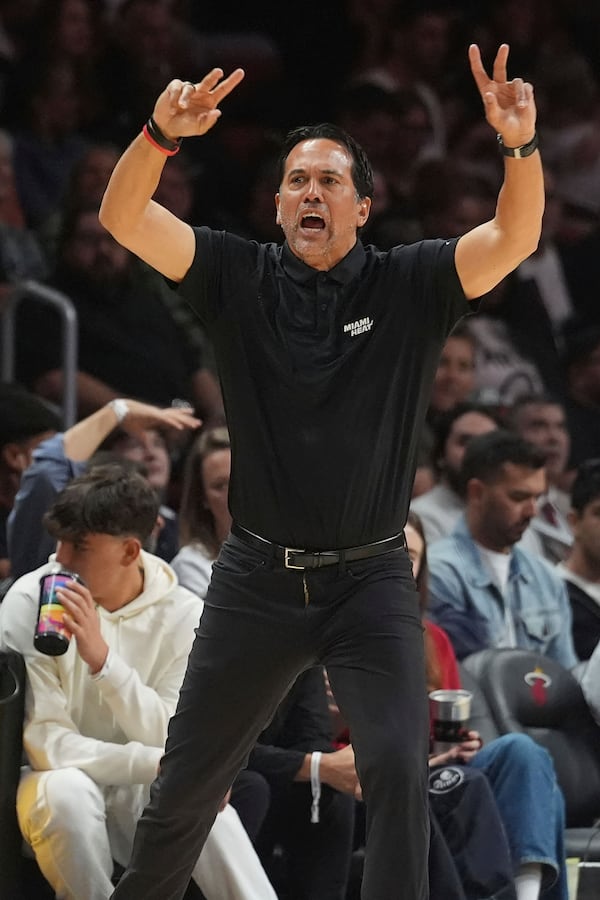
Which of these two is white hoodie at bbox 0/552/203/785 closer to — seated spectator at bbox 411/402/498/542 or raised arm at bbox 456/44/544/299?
raised arm at bbox 456/44/544/299

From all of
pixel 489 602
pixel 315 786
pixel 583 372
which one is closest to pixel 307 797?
pixel 315 786

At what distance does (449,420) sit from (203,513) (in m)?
1.56

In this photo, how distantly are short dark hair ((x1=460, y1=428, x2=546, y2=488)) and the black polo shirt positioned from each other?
214 centimetres

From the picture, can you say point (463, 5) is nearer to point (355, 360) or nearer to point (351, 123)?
point (351, 123)

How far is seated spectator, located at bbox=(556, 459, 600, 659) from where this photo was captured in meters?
4.91

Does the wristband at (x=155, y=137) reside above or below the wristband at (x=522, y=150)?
above

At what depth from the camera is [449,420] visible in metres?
5.68

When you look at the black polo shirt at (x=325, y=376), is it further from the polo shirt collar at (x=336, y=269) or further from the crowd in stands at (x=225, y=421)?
the crowd in stands at (x=225, y=421)

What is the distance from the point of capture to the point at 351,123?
23.0 ft

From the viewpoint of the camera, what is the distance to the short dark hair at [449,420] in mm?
5652

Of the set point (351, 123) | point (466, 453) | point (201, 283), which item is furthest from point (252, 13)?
point (201, 283)

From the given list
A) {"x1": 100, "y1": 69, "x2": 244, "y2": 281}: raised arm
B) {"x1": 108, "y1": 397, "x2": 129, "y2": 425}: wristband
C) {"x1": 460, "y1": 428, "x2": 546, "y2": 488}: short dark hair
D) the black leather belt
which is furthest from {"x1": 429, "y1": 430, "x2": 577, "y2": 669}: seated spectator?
{"x1": 100, "y1": 69, "x2": 244, "y2": 281}: raised arm

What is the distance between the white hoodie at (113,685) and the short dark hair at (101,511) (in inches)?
4.5

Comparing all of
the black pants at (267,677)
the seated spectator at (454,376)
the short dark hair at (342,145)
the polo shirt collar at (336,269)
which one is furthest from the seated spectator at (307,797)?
the seated spectator at (454,376)
